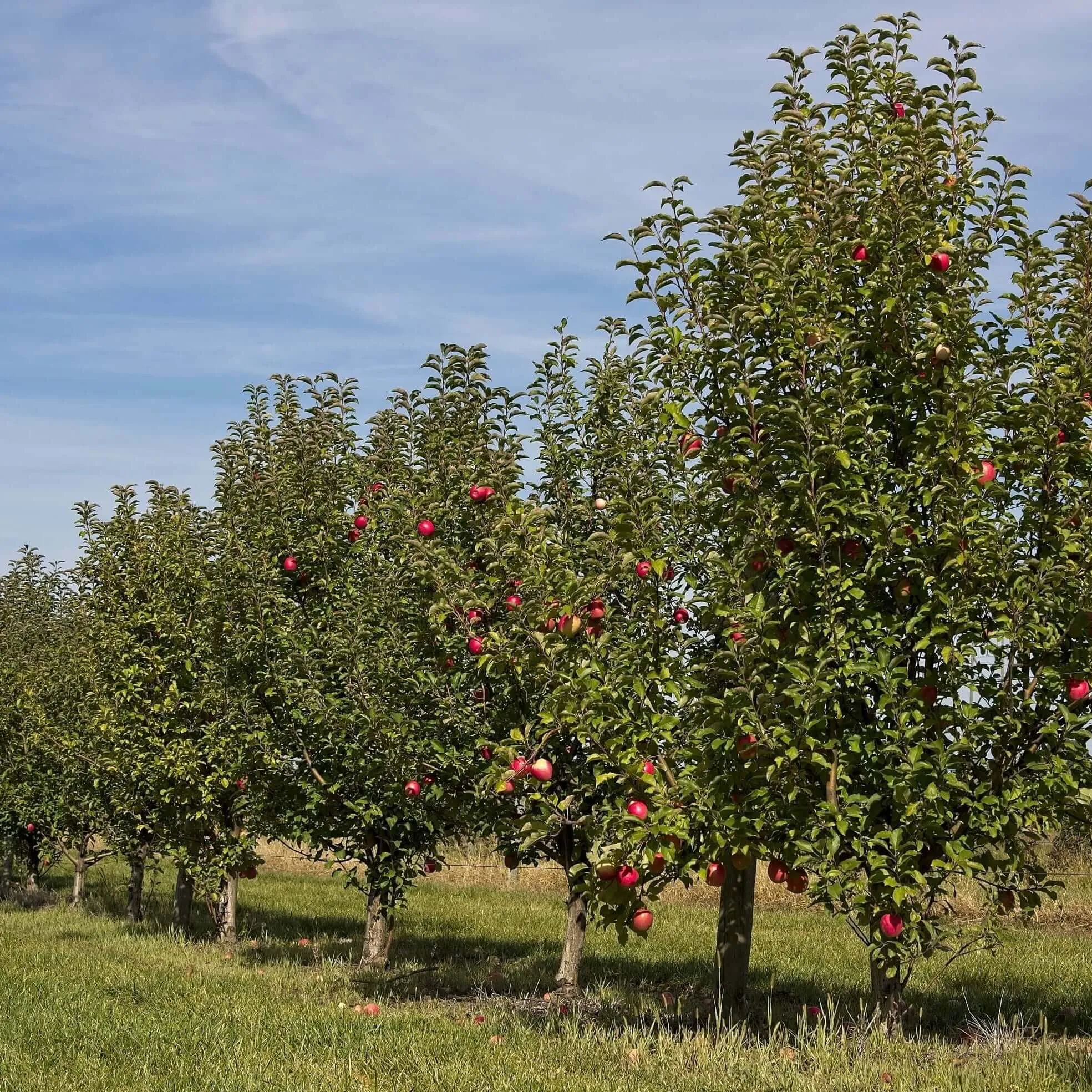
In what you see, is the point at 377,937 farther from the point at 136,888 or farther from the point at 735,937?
the point at 136,888

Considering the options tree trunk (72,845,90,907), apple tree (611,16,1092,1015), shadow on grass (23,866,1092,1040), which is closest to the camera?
apple tree (611,16,1092,1015)

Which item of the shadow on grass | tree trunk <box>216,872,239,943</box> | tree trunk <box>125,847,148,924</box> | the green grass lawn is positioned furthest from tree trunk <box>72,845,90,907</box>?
tree trunk <box>216,872,239,943</box>

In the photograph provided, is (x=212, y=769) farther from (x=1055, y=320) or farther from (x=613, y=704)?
(x=1055, y=320)

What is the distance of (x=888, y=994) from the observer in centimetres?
748

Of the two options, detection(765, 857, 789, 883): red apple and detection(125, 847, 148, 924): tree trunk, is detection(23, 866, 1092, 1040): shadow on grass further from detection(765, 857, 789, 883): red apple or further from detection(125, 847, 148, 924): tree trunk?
detection(765, 857, 789, 883): red apple

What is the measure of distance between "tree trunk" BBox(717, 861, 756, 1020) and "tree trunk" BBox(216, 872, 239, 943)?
8174mm

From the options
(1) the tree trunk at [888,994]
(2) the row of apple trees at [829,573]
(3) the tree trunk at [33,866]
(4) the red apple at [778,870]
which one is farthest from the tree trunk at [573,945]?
(3) the tree trunk at [33,866]

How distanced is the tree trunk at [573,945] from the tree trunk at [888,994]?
4.14 m

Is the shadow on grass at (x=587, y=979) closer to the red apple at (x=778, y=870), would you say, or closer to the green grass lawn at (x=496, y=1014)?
the green grass lawn at (x=496, y=1014)

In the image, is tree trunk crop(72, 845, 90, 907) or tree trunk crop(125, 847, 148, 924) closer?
tree trunk crop(125, 847, 148, 924)

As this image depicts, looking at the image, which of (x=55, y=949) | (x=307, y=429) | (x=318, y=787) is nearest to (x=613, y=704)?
(x=318, y=787)

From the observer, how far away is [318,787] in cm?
1199

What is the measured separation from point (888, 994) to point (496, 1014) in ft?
11.9

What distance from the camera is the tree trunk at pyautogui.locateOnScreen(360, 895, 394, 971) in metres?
13.4
